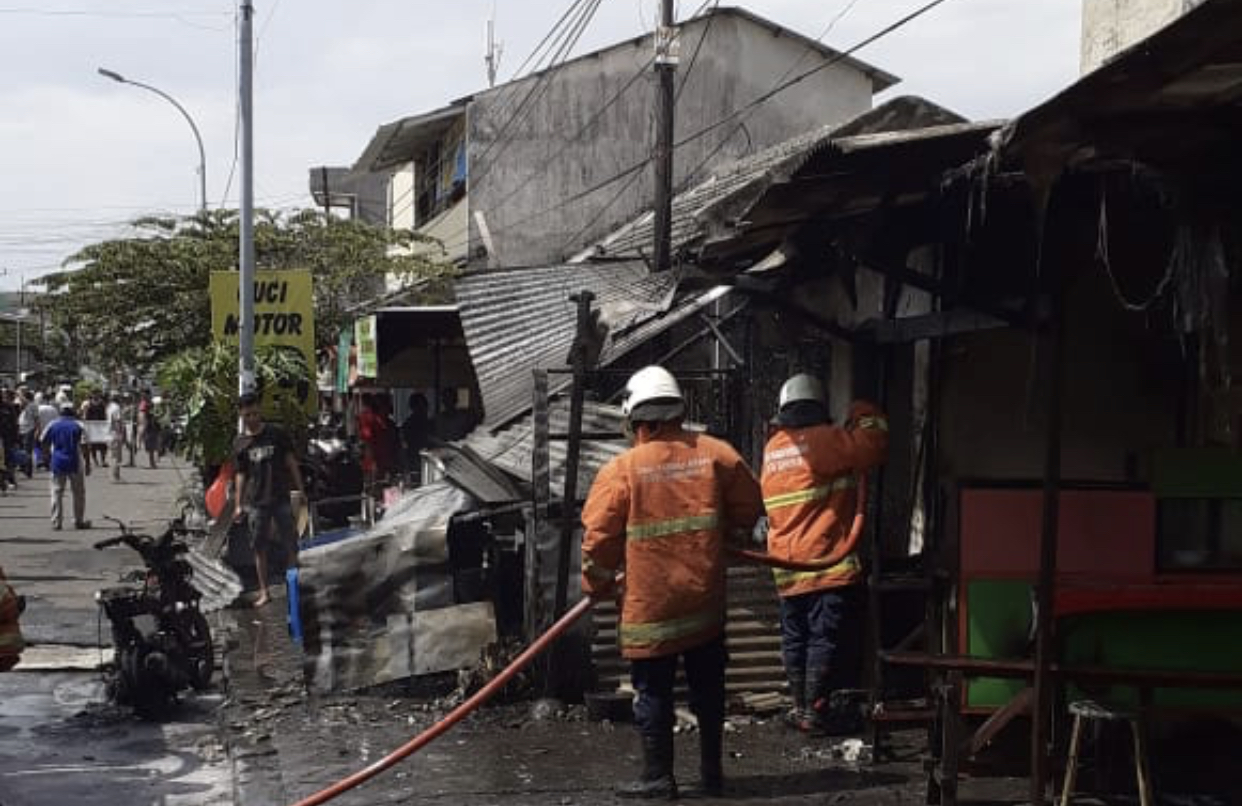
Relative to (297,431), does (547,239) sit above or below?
above

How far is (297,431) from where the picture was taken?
1711 centimetres

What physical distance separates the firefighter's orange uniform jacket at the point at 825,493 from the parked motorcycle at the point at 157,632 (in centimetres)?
372

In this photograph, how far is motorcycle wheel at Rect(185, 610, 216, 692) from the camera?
30.7 ft

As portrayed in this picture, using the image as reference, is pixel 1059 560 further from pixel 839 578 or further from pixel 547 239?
pixel 547 239

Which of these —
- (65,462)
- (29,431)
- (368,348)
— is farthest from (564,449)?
(29,431)

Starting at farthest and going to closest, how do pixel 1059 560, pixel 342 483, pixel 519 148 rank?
pixel 519 148 → pixel 342 483 → pixel 1059 560

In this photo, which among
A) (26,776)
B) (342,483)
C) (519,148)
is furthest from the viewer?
(519,148)

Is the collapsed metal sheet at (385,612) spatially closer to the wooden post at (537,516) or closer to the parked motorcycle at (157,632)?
the wooden post at (537,516)

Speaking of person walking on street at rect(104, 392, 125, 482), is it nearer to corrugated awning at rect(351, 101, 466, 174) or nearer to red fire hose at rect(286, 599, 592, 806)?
A: corrugated awning at rect(351, 101, 466, 174)

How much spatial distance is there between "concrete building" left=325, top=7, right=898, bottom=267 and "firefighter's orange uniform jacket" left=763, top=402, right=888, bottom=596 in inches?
669

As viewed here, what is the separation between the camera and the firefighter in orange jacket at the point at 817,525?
7508 mm

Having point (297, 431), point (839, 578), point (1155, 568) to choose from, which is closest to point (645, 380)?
point (839, 578)

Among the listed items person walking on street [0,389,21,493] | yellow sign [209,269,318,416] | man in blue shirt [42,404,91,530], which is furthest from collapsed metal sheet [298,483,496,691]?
person walking on street [0,389,21,493]

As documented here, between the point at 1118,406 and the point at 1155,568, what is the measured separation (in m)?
1.41
